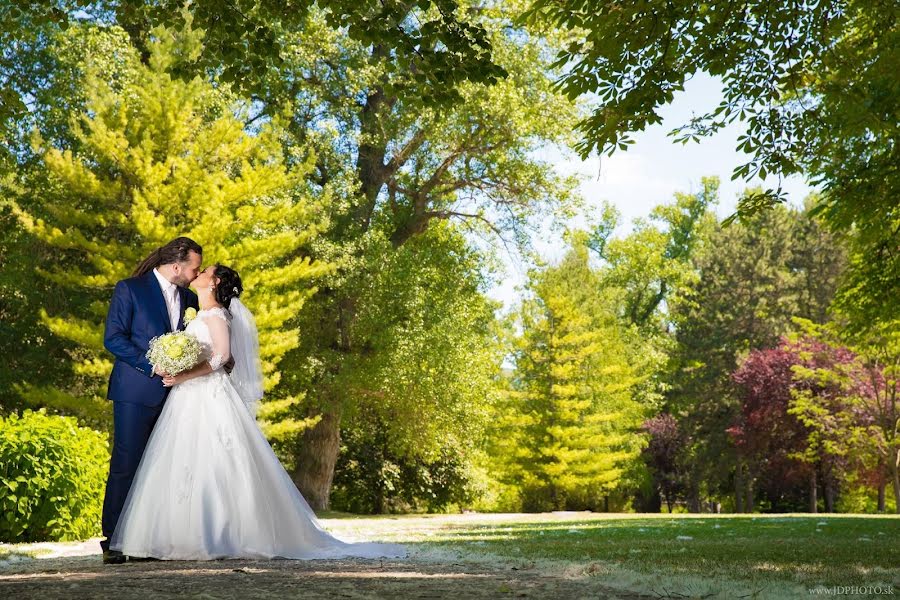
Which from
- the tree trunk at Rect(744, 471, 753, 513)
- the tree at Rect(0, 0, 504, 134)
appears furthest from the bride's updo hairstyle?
the tree trunk at Rect(744, 471, 753, 513)

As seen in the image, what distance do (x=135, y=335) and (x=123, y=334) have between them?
0.28 feet

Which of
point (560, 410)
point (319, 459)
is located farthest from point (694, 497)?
point (319, 459)

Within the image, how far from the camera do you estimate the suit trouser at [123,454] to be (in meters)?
6.85

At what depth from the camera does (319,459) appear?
79.0ft

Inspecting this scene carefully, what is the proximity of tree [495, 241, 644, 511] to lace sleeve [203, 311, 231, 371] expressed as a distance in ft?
71.8

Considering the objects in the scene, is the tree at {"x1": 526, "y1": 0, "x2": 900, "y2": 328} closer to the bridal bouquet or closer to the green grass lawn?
the green grass lawn

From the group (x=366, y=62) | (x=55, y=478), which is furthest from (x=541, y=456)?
(x=55, y=478)

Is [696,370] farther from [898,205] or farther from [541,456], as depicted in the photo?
[898,205]

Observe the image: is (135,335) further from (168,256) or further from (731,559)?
(731,559)

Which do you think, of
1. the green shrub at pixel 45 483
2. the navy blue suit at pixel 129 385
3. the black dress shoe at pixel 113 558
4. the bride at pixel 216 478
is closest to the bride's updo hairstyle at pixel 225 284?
the bride at pixel 216 478

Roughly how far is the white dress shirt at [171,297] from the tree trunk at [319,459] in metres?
16.6

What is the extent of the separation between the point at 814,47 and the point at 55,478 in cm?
894

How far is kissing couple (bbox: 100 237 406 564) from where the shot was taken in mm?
6688

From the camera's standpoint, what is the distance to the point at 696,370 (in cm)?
3878
